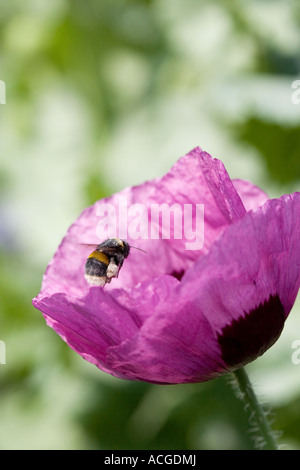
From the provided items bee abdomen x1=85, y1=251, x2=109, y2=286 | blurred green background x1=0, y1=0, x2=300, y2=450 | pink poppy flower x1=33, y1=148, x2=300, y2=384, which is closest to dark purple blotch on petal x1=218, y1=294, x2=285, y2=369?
pink poppy flower x1=33, y1=148, x2=300, y2=384

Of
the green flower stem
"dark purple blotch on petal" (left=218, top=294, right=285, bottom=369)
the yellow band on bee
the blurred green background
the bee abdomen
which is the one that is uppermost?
the blurred green background

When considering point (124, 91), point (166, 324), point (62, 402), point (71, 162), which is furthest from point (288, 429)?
point (124, 91)

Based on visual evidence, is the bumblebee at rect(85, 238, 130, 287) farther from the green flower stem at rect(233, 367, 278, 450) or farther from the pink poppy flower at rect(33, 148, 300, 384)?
the green flower stem at rect(233, 367, 278, 450)

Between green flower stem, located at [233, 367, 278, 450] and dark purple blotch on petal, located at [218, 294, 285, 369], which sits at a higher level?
dark purple blotch on petal, located at [218, 294, 285, 369]

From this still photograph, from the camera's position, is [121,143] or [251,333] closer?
[251,333]

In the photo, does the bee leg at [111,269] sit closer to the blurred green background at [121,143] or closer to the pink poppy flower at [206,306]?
the pink poppy flower at [206,306]

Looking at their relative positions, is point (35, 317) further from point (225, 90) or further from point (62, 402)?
point (225, 90)

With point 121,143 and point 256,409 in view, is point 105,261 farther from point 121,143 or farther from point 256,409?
point 121,143

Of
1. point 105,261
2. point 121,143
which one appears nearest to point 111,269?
point 105,261
